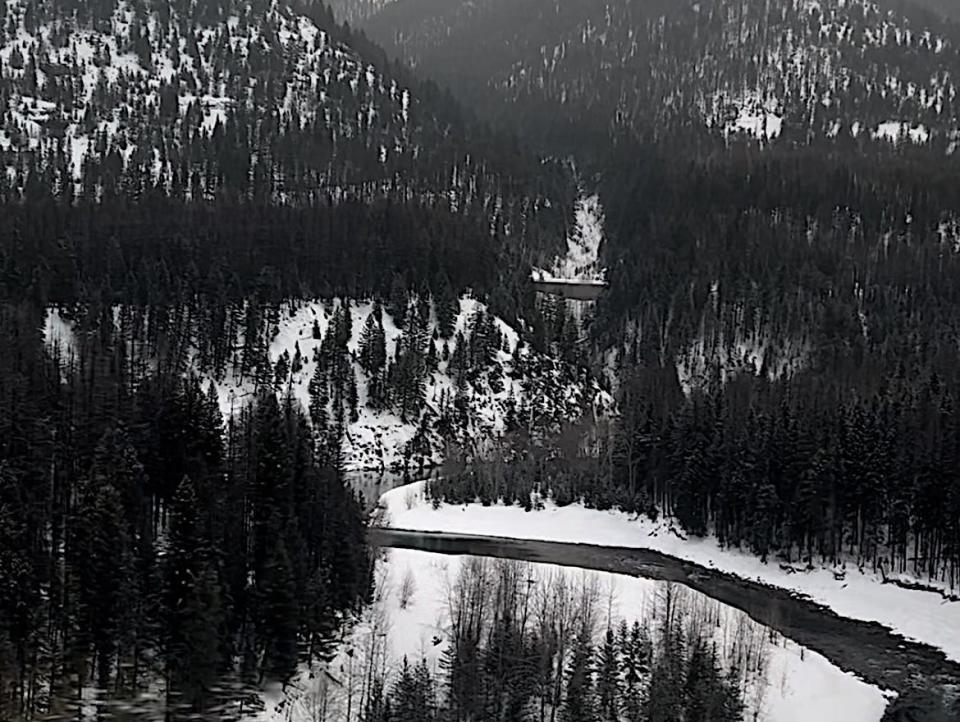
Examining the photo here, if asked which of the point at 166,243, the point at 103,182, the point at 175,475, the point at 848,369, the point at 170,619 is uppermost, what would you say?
the point at 103,182

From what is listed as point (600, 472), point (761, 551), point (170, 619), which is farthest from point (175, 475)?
point (600, 472)

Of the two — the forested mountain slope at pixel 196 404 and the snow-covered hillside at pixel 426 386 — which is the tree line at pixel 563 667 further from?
the snow-covered hillside at pixel 426 386

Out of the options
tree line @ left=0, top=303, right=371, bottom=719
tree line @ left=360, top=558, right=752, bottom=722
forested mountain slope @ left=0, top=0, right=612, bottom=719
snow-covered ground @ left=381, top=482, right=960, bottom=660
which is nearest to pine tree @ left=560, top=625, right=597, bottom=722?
tree line @ left=360, top=558, right=752, bottom=722

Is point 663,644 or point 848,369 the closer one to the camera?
point 663,644

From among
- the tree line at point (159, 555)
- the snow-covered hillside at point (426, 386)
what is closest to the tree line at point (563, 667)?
the tree line at point (159, 555)

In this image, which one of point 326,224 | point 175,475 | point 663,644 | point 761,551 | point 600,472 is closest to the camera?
Answer: point 663,644

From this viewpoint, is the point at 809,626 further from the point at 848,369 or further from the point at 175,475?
the point at 848,369
